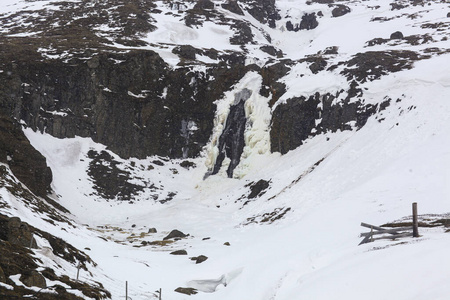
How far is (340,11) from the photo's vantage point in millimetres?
105062

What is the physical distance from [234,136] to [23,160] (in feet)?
90.1

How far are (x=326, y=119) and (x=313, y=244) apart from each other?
3014 centimetres

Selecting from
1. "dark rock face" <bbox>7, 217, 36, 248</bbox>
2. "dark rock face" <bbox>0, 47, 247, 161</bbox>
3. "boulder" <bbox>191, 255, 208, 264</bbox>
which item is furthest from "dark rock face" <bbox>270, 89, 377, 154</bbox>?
"dark rock face" <bbox>7, 217, 36, 248</bbox>

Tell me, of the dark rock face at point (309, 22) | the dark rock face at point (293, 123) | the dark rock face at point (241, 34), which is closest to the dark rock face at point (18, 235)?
the dark rock face at point (293, 123)

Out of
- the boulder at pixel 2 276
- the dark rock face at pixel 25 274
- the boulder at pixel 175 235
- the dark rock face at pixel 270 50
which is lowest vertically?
the boulder at pixel 175 235

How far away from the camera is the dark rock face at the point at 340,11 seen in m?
105

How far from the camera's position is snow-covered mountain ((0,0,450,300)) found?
623 inches

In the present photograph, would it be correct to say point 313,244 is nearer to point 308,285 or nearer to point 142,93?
point 308,285

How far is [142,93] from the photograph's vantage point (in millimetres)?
60469

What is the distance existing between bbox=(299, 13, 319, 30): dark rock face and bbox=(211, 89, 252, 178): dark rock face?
52.6 meters

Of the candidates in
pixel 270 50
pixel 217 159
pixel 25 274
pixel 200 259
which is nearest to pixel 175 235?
pixel 200 259

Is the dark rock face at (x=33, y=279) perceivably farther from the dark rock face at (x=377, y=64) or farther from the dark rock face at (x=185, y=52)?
the dark rock face at (x=185, y=52)

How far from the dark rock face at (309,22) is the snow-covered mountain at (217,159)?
55.6 ft

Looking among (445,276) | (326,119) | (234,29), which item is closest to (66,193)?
(326,119)
